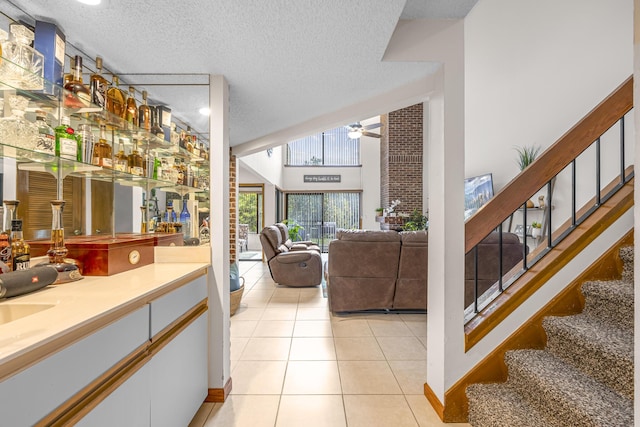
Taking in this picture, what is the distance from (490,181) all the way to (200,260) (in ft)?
14.1

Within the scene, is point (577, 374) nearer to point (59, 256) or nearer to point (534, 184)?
point (534, 184)

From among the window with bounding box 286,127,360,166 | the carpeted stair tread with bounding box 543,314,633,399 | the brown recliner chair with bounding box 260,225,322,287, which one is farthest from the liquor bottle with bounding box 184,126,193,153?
the window with bounding box 286,127,360,166

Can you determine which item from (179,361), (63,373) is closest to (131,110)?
(179,361)

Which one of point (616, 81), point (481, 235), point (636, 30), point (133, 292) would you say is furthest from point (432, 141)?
point (616, 81)

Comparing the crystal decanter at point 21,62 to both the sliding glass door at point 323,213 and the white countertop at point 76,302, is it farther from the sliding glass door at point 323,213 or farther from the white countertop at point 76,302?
the sliding glass door at point 323,213

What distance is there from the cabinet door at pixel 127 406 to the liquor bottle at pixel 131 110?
4.59 feet

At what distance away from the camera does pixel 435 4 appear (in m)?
→ 1.74

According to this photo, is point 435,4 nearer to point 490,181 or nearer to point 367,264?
point 367,264

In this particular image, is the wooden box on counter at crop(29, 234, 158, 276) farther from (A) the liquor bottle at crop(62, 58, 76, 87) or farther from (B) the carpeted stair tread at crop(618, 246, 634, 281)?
(B) the carpeted stair tread at crop(618, 246, 634, 281)

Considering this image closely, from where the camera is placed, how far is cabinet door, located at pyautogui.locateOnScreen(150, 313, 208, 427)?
1363 mm

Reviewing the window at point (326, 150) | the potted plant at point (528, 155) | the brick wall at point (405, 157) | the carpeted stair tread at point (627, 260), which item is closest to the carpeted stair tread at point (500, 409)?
the carpeted stair tread at point (627, 260)

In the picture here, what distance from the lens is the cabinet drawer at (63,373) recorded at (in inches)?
28.6

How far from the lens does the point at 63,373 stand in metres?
0.87

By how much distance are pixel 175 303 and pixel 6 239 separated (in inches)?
26.7
